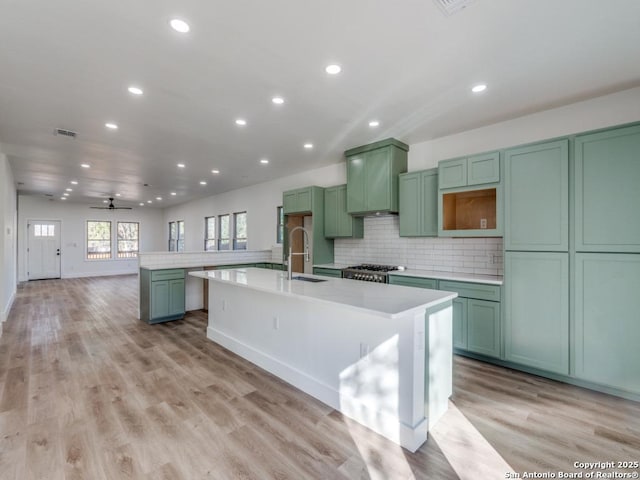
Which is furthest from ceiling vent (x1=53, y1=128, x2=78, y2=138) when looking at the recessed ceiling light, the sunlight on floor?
the sunlight on floor

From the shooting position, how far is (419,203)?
13.6 feet

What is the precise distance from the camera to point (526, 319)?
10.2ft

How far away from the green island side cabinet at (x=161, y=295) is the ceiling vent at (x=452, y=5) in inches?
201

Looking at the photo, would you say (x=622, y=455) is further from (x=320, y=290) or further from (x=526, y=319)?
(x=320, y=290)

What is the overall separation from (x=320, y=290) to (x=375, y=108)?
2.11 metres

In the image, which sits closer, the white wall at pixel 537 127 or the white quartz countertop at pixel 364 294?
the white quartz countertop at pixel 364 294

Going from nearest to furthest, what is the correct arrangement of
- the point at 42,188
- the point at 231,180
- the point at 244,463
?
the point at 244,463
the point at 231,180
the point at 42,188

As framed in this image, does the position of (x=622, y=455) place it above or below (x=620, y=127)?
below

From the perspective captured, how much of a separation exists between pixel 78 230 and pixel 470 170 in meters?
13.2

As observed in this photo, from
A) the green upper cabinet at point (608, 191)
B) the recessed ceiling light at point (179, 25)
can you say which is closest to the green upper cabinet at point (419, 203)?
the green upper cabinet at point (608, 191)

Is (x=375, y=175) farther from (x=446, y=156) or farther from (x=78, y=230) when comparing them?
(x=78, y=230)

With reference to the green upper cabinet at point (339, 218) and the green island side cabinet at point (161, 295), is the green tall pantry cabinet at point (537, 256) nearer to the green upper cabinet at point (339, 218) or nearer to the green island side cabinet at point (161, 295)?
the green upper cabinet at point (339, 218)

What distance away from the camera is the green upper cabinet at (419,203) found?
4035mm

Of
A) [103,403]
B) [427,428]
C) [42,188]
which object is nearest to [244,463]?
[427,428]
